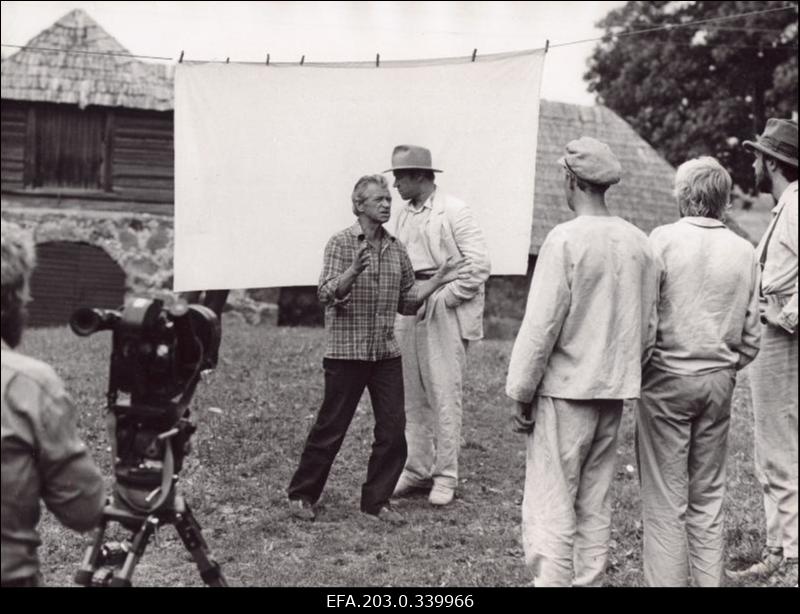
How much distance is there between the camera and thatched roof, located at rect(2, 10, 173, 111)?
16.8 meters

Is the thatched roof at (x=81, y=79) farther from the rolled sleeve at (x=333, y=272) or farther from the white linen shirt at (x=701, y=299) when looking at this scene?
the white linen shirt at (x=701, y=299)

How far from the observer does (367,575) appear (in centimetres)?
486

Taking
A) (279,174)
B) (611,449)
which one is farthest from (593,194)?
(279,174)

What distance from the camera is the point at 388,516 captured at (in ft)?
18.7

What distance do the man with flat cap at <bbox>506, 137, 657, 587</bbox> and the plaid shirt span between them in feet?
5.19

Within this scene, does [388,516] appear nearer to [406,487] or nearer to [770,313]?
[406,487]

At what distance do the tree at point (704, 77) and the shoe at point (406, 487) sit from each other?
18.4 meters

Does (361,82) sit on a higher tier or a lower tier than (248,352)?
higher

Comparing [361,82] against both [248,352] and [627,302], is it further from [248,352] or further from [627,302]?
[248,352]

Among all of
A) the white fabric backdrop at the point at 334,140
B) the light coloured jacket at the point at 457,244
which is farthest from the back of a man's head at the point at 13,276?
the white fabric backdrop at the point at 334,140

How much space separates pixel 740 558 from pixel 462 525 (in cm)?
150

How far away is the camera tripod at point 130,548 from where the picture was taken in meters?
3.18

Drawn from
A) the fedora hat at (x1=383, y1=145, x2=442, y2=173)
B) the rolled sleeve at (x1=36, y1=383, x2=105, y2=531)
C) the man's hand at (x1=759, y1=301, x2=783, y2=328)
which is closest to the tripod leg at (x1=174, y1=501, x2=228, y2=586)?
the rolled sleeve at (x1=36, y1=383, x2=105, y2=531)

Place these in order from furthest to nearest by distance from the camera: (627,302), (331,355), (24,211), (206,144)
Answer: (24,211), (206,144), (331,355), (627,302)
